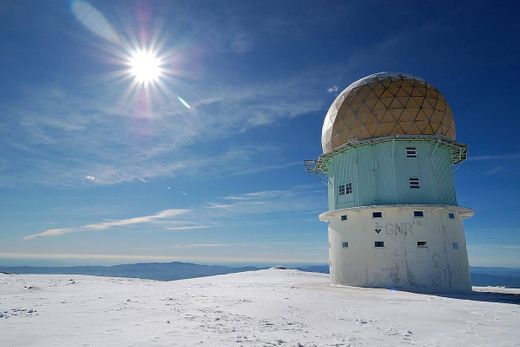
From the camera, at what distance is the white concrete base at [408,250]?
18234 millimetres

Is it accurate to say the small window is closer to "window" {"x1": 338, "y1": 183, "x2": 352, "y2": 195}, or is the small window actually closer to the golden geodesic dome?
"window" {"x1": 338, "y1": 183, "x2": 352, "y2": 195}

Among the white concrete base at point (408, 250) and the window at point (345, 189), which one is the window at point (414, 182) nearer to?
the white concrete base at point (408, 250)

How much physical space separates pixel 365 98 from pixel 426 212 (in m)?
8.12

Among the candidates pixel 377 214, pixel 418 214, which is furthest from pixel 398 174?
pixel 377 214

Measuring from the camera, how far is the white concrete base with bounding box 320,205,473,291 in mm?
18234

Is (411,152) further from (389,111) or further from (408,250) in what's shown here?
(408,250)

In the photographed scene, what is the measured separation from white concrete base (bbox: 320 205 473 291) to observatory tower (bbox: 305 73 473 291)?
0.05 meters

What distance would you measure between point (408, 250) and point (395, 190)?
140 inches

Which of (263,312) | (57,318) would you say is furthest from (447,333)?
(57,318)

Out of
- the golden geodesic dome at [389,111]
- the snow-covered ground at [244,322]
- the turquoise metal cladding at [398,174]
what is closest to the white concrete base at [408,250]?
the turquoise metal cladding at [398,174]

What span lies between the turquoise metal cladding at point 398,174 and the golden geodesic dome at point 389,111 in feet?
2.90

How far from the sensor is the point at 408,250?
1848 centimetres

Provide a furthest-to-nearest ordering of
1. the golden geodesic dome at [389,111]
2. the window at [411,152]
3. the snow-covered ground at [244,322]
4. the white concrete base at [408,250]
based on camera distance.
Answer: the golden geodesic dome at [389,111] → the window at [411,152] → the white concrete base at [408,250] → the snow-covered ground at [244,322]

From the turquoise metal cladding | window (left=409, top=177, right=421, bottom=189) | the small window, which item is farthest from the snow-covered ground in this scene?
the small window
